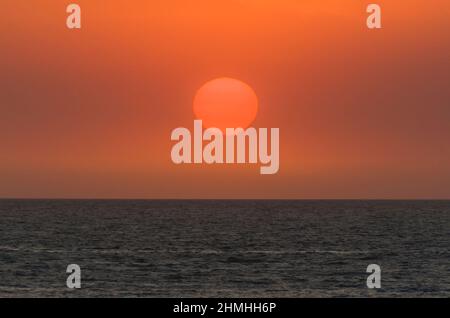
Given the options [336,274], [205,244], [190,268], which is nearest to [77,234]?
[205,244]

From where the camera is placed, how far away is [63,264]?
8819 cm

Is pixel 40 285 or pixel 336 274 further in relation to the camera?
pixel 336 274

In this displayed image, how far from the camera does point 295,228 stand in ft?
537

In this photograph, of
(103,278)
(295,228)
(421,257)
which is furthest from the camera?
(295,228)

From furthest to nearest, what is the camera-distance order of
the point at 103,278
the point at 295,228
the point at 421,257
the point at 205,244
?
1. the point at 295,228
2. the point at 205,244
3. the point at 421,257
4. the point at 103,278

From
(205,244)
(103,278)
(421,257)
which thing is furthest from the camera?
(205,244)

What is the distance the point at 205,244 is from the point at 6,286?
171 feet

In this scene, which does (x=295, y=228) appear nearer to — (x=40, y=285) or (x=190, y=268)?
(x=190, y=268)

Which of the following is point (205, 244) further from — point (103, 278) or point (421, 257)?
point (103, 278)
